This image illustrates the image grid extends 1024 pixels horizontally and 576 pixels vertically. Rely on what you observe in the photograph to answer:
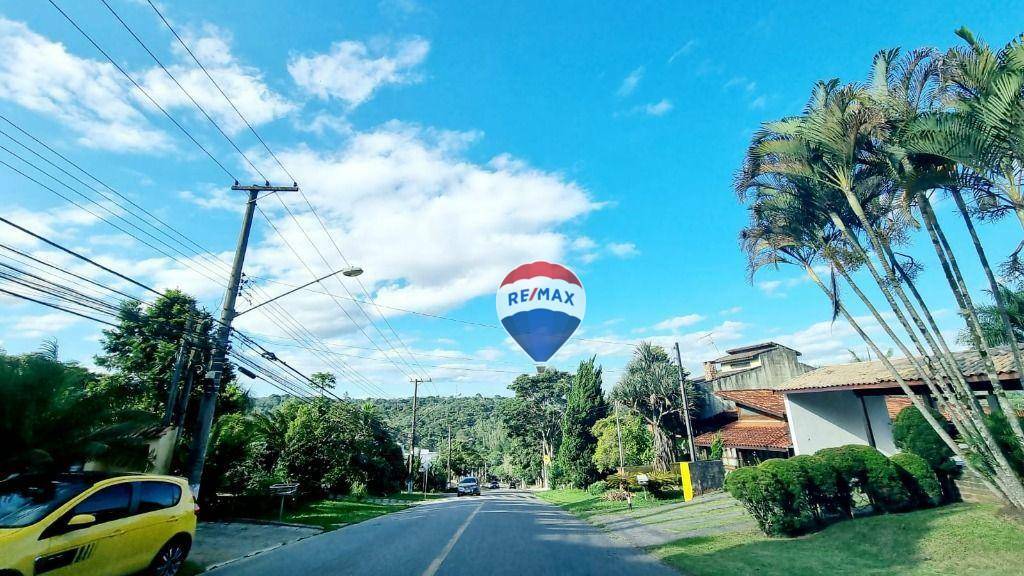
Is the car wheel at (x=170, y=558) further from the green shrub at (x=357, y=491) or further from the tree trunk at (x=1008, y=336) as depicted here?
the green shrub at (x=357, y=491)

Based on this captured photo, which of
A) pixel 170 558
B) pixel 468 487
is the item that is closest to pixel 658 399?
pixel 468 487

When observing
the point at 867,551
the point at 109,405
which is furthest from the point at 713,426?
the point at 109,405

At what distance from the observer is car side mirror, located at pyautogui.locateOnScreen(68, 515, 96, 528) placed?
18.3ft

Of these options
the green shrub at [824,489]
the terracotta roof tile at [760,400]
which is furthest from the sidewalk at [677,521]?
the terracotta roof tile at [760,400]

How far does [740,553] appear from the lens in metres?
8.47

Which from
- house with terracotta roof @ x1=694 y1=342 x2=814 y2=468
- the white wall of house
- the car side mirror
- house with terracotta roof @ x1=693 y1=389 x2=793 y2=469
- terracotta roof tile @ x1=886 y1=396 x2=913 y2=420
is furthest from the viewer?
house with terracotta roof @ x1=694 y1=342 x2=814 y2=468

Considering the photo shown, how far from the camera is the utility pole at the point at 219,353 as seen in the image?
10445 mm

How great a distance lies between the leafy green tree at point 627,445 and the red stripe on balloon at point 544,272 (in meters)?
20.0

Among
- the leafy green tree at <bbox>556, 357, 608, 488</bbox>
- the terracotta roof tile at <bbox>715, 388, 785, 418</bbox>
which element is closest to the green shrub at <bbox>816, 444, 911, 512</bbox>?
the terracotta roof tile at <bbox>715, 388, 785, 418</bbox>

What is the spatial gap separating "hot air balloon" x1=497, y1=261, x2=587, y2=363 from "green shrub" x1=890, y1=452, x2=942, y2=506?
9.88 m

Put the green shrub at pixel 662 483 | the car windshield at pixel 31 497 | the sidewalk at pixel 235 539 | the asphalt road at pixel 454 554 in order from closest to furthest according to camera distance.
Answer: the car windshield at pixel 31 497, the asphalt road at pixel 454 554, the sidewalk at pixel 235 539, the green shrub at pixel 662 483

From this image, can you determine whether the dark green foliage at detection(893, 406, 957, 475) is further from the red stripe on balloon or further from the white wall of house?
the red stripe on balloon

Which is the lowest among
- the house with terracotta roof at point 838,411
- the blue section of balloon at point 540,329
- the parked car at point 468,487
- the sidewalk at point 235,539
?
the parked car at point 468,487

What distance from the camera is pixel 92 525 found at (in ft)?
19.4
